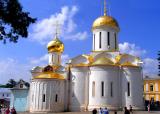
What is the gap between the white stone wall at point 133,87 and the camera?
1312 inches

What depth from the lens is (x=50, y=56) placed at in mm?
40906

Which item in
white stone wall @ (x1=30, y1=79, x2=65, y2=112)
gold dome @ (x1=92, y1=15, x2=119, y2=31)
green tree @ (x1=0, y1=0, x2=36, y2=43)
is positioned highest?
gold dome @ (x1=92, y1=15, x2=119, y2=31)

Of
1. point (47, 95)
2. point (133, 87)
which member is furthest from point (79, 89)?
point (133, 87)

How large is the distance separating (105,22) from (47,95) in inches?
455

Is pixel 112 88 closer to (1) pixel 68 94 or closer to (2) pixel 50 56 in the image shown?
(1) pixel 68 94

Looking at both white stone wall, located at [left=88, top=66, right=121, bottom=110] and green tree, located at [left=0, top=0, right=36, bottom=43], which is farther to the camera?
white stone wall, located at [left=88, top=66, right=121, bottom=110]

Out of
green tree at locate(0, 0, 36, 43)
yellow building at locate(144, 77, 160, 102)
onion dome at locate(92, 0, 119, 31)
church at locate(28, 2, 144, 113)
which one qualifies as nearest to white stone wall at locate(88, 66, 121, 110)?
church at locate(28, 2, 144, 113)

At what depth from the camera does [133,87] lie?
3350 centimetres

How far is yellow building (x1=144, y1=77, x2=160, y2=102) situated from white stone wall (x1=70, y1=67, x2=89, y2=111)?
2667cm

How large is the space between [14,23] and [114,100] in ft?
74.0

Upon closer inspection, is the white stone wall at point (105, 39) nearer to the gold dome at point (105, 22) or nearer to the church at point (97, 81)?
the church at point (97, 81)

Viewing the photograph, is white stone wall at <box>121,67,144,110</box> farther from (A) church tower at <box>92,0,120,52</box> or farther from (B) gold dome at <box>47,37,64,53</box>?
(B) gold dome at <box>47,37,64,53</box>

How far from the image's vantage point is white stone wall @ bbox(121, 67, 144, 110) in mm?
33312

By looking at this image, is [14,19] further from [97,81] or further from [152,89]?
[152,89]
